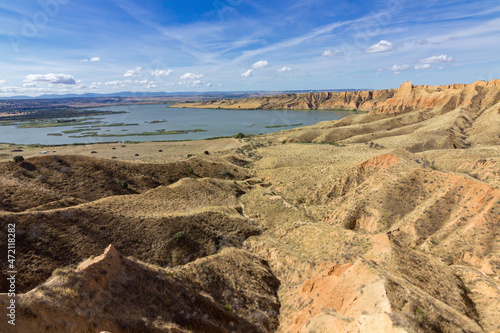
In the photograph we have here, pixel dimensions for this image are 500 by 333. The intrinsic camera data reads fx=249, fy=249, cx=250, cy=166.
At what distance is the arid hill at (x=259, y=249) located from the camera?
12750mm

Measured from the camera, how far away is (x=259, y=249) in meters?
24.3

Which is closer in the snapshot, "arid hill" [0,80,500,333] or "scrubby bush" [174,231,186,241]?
Result: "arid hill" [0,80,500,333]

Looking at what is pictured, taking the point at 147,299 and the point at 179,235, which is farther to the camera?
the point at 179,235

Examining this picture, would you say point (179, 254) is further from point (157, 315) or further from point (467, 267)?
point (467, 267)

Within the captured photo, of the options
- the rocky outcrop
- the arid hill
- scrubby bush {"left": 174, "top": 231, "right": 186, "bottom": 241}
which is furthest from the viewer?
scrubby bush {"left": 174, "top": 231, "right": 186, "bottom": 241}

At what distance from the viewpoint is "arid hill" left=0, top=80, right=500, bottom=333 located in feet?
41.8

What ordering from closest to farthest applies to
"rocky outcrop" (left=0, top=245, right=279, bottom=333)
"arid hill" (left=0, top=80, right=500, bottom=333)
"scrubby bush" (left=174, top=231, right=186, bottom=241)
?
"rocky outcrop" (left=0, top=245, right=279, bottom=333) < "arid hill" (left=0, top=80, right=500, bottom=333) < "scrubby bush" (left=174, top=231, right=186, bottom=241)

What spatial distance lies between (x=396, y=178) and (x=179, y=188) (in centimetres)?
2910

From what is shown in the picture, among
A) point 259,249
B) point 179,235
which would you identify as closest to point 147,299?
point 179,235

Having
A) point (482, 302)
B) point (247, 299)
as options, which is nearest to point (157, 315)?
point (247, 299)

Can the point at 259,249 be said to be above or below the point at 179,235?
below

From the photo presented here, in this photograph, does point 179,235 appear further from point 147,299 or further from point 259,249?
point 147,299

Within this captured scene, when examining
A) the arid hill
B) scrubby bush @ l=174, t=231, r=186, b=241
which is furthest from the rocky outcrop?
scrubby bush @ l=174, t=231, r=186, b=241

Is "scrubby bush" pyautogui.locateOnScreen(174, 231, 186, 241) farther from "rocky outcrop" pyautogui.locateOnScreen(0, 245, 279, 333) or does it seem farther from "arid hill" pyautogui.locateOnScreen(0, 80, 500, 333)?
"rocky outcrop" pyautogui.locateOnScreen(0, 245, 279, 333)
